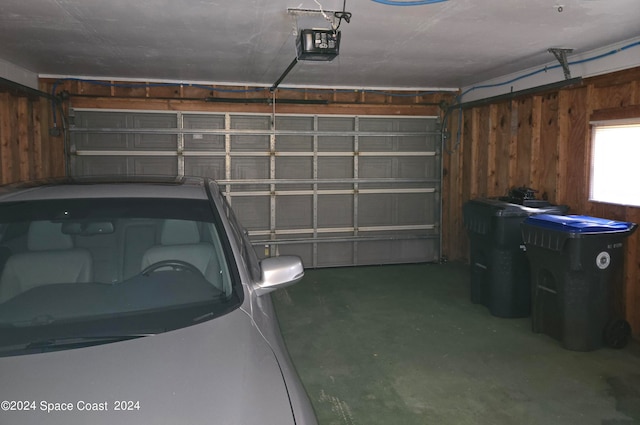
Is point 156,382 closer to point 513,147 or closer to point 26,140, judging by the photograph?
point 26,140

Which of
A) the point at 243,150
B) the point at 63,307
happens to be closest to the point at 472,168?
the point at 243,150

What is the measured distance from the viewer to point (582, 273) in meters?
4.29

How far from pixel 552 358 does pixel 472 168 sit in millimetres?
3801

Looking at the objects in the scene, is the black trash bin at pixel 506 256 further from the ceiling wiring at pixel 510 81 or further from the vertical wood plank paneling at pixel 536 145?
the ceiling wiring at pixel 510 81

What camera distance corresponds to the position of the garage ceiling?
3.76m

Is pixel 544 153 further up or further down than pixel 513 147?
further down

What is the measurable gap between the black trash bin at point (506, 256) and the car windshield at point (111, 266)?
3.75 m

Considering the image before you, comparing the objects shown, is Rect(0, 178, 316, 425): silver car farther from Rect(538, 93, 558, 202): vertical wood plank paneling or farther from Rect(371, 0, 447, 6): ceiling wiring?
Rect(538, 93, 558, 202): vertical wood plank paneling

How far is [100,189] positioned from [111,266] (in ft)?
1.28

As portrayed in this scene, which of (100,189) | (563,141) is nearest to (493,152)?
(563,141)

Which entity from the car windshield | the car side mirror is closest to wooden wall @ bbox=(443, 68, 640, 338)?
the car side mirror

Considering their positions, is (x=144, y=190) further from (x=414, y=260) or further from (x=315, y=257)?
(x=414, y=260)

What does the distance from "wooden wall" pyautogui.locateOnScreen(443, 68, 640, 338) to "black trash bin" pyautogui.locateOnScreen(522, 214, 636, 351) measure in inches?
18.1

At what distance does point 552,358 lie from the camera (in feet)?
13.9
